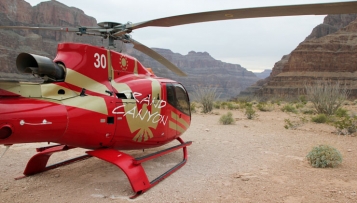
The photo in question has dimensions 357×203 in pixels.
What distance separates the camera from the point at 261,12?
3551 mm

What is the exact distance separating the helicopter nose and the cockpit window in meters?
3.16

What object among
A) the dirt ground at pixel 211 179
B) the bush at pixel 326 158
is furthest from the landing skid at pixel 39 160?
the bush at pixel 326 158

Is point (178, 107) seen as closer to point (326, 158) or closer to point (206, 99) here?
point (326, 158)

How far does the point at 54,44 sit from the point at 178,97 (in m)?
75.1

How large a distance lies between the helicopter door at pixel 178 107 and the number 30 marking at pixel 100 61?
5.19 feet

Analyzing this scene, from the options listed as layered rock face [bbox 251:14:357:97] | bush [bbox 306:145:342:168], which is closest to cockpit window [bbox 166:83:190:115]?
bush [bbox 306:145:342:168]

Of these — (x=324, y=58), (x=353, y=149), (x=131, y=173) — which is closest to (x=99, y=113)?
(x=131, y=173)

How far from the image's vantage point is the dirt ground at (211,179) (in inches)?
159

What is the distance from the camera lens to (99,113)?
4246 mm

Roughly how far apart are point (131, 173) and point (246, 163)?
9.39ft

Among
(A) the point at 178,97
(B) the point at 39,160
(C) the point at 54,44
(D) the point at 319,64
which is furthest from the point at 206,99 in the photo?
(C) the point at 54,44

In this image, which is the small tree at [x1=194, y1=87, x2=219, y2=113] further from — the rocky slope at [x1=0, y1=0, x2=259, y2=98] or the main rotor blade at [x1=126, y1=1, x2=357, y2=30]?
the main rotor blade at [x1=126, y1=1, x2=357, y2=30]

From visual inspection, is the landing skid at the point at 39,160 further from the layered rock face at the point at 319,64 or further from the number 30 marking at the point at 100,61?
the layered rock face at the point at 319,64

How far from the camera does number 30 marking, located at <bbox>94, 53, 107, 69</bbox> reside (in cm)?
458
